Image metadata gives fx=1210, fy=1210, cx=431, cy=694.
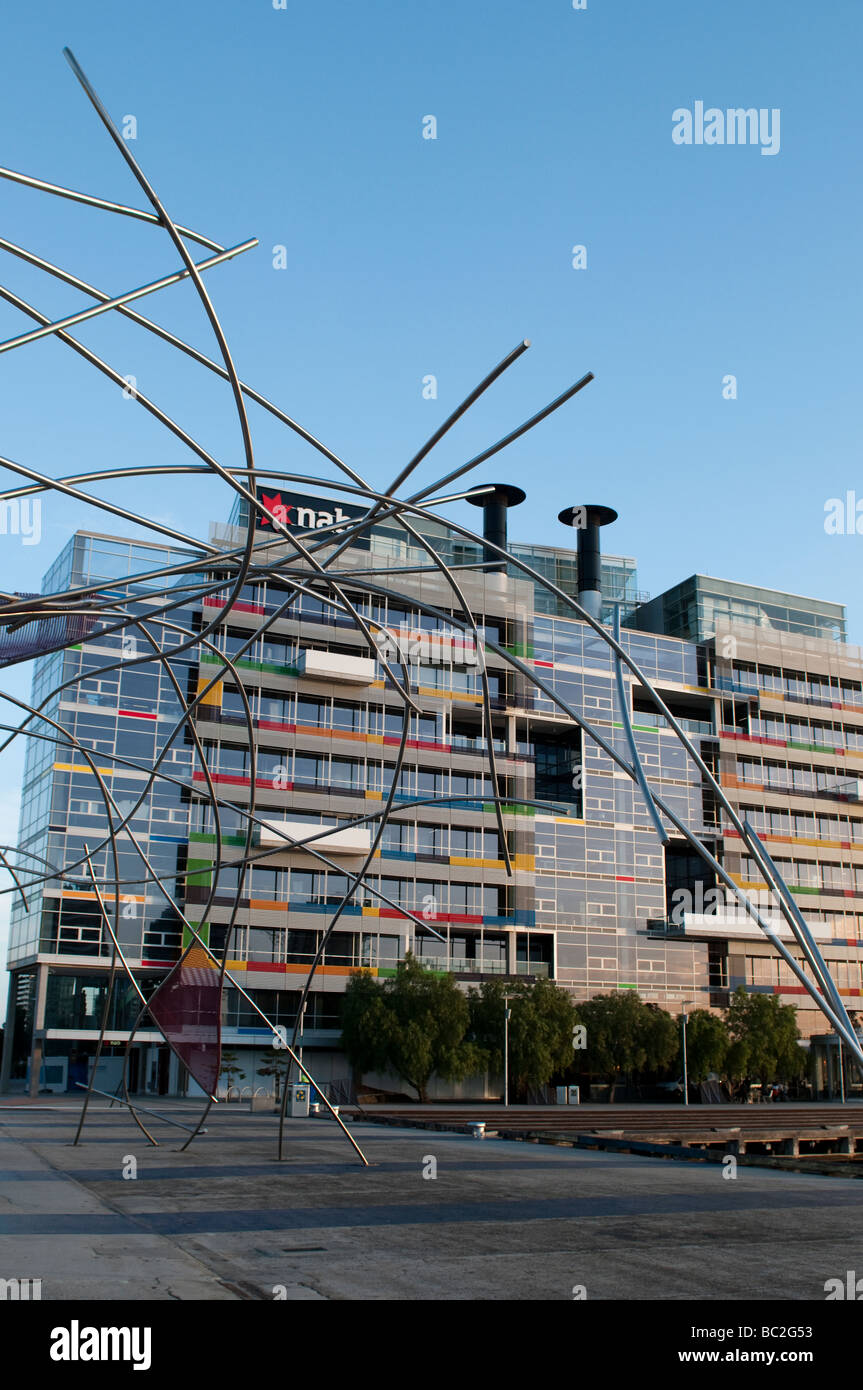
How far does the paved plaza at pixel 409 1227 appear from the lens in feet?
35.4

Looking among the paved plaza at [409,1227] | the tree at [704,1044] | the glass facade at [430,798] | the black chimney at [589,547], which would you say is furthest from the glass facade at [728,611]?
the paved plaza at [409,1227]

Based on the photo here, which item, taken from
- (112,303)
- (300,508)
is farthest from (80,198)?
(300,508)

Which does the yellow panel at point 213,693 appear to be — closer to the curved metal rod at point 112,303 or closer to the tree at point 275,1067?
the tree at point 275,1067

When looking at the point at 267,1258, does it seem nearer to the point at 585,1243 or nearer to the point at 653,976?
the point at 585,1243

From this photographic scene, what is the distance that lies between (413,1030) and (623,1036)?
14.2m

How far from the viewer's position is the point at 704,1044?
72.2 m

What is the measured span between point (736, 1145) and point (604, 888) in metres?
37.7

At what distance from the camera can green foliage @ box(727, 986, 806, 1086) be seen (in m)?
73.6

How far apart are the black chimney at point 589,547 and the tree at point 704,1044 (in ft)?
89.0

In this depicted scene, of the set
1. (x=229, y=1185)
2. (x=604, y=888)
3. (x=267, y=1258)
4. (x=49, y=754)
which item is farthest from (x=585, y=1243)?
(x=604, y=888)

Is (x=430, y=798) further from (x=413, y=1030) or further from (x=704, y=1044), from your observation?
(x=704, y=1044)

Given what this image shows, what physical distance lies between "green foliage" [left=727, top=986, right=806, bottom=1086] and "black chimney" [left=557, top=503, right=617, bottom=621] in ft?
88.6

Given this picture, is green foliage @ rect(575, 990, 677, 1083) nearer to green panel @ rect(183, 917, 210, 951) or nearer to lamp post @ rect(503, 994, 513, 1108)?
lamp post @ rect(503, 994, 513, 1108)

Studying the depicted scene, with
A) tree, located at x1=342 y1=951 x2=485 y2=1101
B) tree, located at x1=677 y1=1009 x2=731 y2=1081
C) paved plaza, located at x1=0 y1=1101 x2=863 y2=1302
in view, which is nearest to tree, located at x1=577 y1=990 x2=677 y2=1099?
tree, located at x1=677 y1=1009 x2=731 y2=1081
